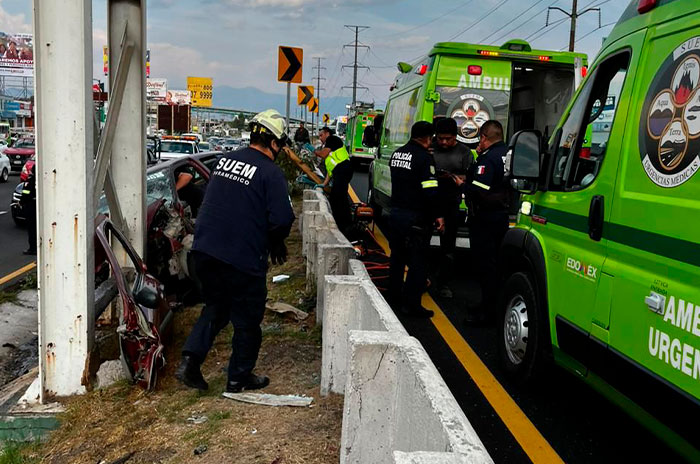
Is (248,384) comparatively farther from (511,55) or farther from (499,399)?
(511,55)

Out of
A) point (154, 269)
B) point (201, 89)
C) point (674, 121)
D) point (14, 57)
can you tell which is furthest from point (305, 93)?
point (201, 89)

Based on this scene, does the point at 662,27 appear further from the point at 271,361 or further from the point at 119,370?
the point at 119,370

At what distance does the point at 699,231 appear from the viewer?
2455mm

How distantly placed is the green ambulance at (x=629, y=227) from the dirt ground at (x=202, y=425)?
1457mm

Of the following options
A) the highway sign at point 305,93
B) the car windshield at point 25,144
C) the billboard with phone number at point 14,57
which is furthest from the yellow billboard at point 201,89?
the highway sign at point 305,93

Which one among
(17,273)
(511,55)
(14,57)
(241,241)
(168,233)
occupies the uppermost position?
(14,57)

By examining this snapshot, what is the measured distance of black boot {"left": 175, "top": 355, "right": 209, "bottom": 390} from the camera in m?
4.17

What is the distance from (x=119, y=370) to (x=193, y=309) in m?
1.98

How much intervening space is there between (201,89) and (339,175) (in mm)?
74266

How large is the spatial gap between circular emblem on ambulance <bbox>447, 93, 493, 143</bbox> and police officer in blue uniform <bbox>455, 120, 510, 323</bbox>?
2.12 m

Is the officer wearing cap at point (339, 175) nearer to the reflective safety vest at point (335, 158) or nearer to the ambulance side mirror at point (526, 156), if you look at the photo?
the reflective safety vest at point (335, 158)

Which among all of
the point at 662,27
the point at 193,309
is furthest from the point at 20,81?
the point at 662,27

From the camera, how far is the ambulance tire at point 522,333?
4082mm

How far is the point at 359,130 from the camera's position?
2775 centimetres
